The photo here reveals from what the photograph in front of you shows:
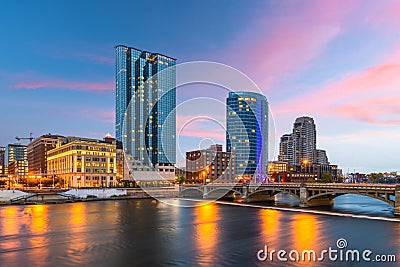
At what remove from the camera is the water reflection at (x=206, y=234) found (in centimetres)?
3741

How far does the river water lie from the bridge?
843cm

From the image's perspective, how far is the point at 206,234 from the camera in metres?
49.5

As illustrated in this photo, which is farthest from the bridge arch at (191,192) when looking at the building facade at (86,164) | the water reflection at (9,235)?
the water reflection at (9,235)

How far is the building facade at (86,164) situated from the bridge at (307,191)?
50762 mm

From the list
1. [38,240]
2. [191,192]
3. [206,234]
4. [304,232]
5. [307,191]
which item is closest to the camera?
[38,240]

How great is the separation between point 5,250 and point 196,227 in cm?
2836

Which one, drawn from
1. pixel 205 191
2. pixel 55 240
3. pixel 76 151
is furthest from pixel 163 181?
pixel 55 240

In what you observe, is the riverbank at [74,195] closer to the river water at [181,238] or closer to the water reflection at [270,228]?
the river water at [181,238]

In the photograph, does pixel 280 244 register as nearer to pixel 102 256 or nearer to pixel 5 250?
pixel 102 256

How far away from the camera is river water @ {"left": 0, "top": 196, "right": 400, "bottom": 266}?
34.4 meters

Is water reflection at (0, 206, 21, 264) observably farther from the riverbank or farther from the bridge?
the bridge

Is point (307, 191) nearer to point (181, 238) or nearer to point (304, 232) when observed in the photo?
point (304, 232)

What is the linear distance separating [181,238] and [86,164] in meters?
127

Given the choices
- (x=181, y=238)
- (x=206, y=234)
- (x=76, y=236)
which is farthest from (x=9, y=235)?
(x=206, y=234)
